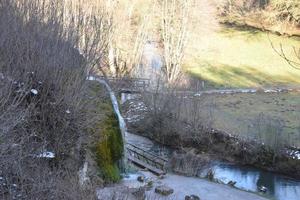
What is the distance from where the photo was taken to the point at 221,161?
2212 cm

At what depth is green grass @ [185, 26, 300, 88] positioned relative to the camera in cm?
3475

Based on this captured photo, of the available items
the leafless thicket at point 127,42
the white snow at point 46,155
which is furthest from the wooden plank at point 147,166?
the white snow at point 46,155

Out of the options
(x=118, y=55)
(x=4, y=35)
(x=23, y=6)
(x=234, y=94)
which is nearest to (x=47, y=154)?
(x=4, y=35)

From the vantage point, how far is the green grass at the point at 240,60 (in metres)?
34.8

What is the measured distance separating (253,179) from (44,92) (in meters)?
13.5

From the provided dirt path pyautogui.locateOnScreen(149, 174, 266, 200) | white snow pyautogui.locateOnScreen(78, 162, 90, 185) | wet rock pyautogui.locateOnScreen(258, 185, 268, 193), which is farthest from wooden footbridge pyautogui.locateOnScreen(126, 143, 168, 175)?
white snow pyautogui.locateOnScreen(78, 162, 90, 185)

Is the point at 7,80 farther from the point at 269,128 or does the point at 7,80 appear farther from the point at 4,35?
the point at 269,128

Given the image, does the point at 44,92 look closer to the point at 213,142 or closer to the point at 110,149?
the point at 110,149

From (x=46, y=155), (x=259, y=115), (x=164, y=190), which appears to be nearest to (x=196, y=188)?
(x=164, y=190)

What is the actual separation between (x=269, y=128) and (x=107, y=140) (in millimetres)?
11490

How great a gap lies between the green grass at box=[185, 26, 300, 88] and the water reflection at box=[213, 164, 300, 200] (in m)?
13.0

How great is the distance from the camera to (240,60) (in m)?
37.9

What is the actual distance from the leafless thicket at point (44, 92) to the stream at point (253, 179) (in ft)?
28.5

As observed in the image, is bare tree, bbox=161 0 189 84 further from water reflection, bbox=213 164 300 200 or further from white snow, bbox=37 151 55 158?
white snow, bbox=37 151 55 158
